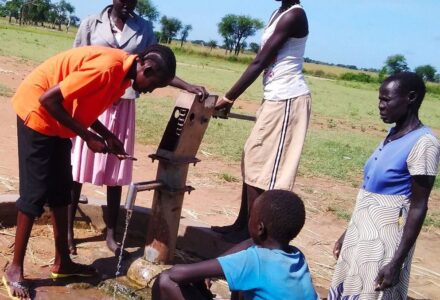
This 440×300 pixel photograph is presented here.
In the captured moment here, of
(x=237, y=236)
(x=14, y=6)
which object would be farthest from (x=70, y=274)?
(x=14, y=6)

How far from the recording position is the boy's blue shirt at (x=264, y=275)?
2123 millimetres

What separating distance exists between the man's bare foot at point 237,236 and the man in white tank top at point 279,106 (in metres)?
0.48

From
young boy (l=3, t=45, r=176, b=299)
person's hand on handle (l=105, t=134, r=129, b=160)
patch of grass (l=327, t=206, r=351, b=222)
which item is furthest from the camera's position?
patch of grass (l=327, t=206, r=351, b=222)

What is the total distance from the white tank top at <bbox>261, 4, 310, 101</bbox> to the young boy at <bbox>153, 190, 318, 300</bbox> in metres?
1.40

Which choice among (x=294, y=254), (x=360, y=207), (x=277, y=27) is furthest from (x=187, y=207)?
(x=294, y=254)

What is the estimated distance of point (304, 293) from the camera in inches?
85.9

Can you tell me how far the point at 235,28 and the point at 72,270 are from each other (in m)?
92.4

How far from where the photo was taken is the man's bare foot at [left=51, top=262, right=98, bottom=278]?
3.40 m

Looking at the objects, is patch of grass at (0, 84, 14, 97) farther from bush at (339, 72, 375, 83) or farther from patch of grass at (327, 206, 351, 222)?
bush at (339, 72, 375, 83)

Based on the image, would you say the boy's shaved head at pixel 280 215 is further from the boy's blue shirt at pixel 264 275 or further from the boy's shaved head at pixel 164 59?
the boy's shaved head at pixel 164 59

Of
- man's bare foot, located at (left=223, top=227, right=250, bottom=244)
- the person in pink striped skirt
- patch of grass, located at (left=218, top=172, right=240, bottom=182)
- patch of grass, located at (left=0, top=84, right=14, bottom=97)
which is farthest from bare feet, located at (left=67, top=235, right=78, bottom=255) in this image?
patch of grass, located at (left=0, top=84, right=14, bottom=97)

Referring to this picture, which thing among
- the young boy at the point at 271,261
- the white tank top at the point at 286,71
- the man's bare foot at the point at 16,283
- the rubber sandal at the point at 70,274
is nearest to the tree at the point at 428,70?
the white tank top at the point at 286,71

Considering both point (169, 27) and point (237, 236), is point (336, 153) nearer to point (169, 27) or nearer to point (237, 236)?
point (237, 236)

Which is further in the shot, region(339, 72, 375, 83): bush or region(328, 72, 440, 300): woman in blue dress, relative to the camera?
region(339, 72, 375, 83): bush
